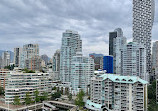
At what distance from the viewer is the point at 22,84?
142 feet

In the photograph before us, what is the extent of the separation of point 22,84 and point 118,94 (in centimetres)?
2574

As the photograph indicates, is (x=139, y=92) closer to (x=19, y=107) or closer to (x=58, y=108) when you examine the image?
(x=58, y=108)

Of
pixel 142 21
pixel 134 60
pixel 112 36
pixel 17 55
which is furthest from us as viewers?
pixel 112 36

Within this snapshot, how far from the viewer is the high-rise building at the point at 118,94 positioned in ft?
109

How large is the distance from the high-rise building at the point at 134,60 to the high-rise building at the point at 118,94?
2293 cm

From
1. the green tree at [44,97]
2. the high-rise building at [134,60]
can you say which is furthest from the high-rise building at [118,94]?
the high-rise building at [134,60]

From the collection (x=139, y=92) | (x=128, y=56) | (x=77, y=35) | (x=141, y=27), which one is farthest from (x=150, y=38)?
(x=139, y=92)

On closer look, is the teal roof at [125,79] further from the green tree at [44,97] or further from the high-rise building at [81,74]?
the green tree at [44,97]

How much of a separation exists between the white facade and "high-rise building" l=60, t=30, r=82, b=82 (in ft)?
53.8

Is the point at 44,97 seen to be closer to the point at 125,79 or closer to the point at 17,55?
the point at 125,79

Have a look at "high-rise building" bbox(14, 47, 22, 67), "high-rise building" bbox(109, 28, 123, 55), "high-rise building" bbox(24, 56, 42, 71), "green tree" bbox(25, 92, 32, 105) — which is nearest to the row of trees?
"green tree" bbox(25, 92, 32, 105)

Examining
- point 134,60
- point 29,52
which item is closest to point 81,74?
point 134,60

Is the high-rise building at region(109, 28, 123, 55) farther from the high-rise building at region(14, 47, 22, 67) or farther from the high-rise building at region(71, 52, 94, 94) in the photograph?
the high-rise building at region(14, 47, 22, 67)

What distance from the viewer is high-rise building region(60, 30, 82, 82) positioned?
63.7m
